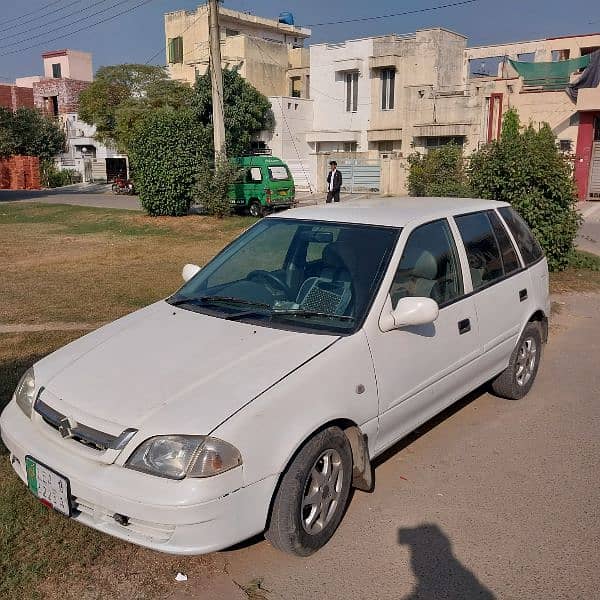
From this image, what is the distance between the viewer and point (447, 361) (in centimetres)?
→ 393

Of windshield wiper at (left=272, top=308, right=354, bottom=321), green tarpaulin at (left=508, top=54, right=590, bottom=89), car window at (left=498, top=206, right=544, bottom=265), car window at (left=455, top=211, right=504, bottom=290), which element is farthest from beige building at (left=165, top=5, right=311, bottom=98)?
windshield wiper at (left=272, top=308, right=354, bottom=321)

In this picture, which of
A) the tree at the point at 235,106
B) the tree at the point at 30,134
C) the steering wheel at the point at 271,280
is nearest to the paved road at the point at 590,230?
the steering wheel at the point at 271,280

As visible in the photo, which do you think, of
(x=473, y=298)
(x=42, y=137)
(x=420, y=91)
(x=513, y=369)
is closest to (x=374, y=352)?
(x=473, y=298)

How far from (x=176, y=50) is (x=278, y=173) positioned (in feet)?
88.9

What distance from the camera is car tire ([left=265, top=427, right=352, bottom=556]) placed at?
9.41ft

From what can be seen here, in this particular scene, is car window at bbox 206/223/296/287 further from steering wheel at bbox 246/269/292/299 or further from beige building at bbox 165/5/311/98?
beige building at bbox 165/5/311/98

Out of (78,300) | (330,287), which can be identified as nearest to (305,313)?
(330,287)

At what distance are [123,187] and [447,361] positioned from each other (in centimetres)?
3571

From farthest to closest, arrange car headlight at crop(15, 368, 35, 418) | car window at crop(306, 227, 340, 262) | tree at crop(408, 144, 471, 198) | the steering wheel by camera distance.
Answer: tree at crop(408, 144, 471, 198)
car window at crop(306, 227, 340, 262)
the steering wheel
car headlight at crop(15, 368, 35, 418)

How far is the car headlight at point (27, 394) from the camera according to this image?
10.7 ft

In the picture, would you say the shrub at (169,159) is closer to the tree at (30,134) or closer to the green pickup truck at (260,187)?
the green pickup truck at (260,187)

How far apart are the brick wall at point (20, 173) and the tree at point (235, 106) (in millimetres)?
18068

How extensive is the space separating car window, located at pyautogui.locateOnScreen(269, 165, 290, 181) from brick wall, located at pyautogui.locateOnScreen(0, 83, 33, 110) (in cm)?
5333

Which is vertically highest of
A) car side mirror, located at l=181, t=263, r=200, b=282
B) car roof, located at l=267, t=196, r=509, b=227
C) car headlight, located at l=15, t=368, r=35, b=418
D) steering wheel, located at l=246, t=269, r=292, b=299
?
car roof, located at l=267, t=196, r=509, b=227
